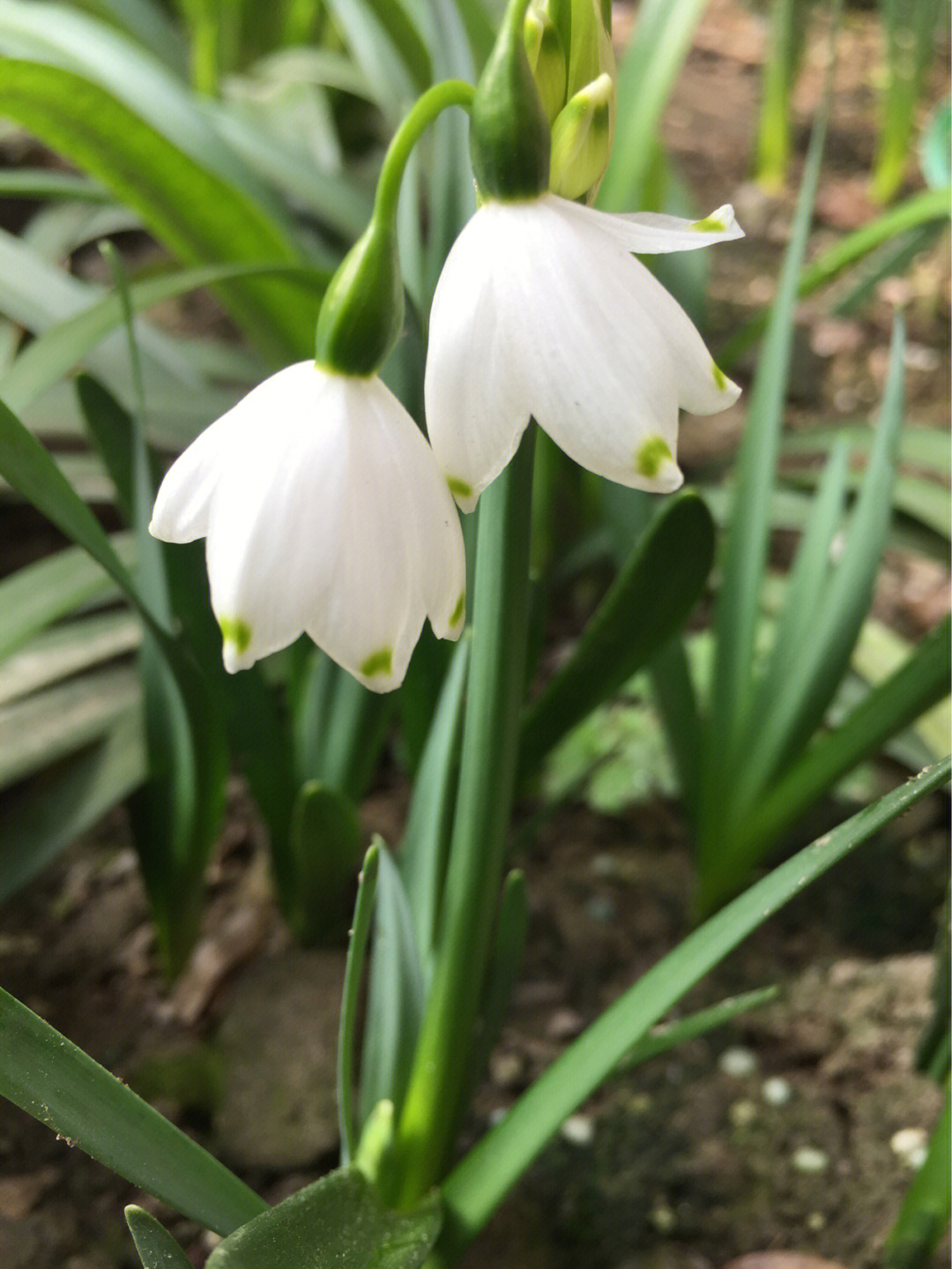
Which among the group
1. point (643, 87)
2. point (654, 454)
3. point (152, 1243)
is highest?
point (654, 454)

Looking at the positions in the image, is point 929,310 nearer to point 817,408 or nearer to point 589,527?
point 817,408

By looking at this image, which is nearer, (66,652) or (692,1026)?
(692,1026)

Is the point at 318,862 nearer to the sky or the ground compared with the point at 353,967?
nearer to the ground

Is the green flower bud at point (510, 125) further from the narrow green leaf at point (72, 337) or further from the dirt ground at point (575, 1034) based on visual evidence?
the dirt ground at point (575, 1034)

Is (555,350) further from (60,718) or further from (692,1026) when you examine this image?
(60,718)

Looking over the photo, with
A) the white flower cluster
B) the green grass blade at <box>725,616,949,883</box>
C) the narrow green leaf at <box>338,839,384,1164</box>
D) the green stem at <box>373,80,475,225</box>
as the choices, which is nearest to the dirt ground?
the green grass blade at <box>725,616,949,883</box>

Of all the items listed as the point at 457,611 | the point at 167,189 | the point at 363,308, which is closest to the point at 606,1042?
the point at 457,611

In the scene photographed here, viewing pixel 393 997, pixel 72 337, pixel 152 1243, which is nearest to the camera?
pixel 152 1243

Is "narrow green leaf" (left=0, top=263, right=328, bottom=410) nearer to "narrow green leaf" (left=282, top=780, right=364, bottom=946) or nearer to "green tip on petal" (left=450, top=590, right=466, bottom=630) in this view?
"narrow green leaf" (left=282, top=780, right=364, bottom=946)
